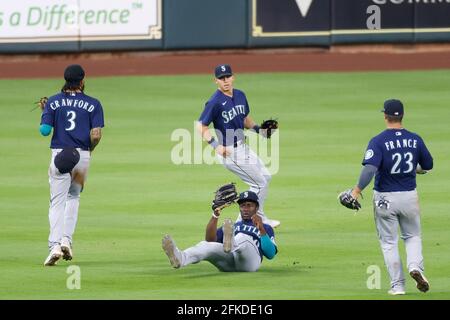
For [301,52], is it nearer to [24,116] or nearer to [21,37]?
[21,37]

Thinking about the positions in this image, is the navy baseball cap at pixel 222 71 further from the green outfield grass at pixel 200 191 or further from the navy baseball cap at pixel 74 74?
the navy baseball cap at pixel 74 74

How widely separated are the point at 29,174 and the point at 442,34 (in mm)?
15057

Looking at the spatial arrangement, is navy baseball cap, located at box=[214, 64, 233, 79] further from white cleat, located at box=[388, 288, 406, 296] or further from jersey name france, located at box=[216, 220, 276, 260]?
white cleat, located at box=[388, 288, 406, 296]

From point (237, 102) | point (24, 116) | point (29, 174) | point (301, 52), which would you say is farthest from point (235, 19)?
point (237, 102)

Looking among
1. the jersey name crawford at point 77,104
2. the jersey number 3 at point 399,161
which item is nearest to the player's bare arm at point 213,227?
the jersey name crawford at point 77,104

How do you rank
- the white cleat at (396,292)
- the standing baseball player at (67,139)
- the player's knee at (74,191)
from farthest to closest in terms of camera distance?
the player's knee at (74,191) → the standing baseball player at (67,139) → the white cleat at (396,292)

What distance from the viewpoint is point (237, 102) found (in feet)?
51.3

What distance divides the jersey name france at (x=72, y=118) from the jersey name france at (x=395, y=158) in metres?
3.11

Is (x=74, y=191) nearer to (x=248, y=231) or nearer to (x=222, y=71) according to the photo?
(x=248, y=231)

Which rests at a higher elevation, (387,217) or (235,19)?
(235,19)

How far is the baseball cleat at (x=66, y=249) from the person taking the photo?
44.3 feet

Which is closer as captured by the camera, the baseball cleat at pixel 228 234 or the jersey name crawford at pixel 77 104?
the baseball cleat at pixel 228 234

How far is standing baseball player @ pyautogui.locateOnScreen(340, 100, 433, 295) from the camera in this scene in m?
11.9

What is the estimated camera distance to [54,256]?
13375 mm
